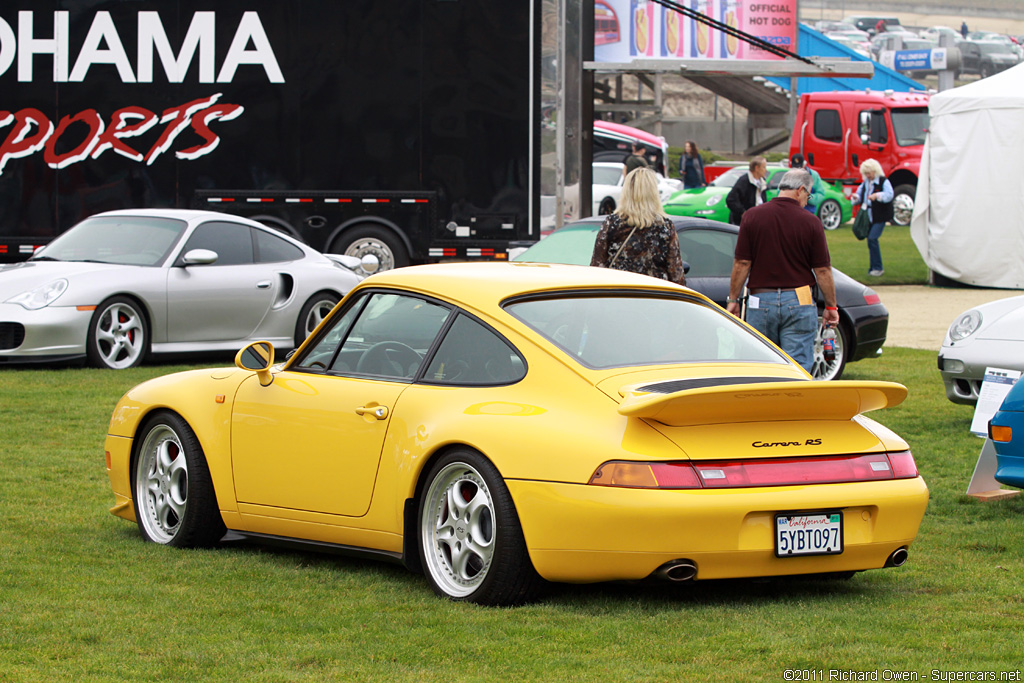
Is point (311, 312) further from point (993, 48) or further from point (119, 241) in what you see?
point (993, 48)

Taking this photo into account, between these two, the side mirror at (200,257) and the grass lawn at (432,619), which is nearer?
the grass lawn at (432,619)

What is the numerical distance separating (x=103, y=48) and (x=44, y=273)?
5859 mm

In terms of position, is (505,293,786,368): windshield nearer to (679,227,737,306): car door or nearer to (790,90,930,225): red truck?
(679,227,737,306): car door

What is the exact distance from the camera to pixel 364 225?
18.3 m

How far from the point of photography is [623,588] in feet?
17.9

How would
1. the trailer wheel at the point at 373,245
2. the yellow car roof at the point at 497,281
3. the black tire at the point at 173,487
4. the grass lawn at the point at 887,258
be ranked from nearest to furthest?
1. the yellow car roof at the point at 497,281
2. the black tire at the point at 173,487
3. the trailer wheel at the point at 373,245
4. the grass lawn at the point at 887,258

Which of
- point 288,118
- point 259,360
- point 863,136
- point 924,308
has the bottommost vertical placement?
point 924,308

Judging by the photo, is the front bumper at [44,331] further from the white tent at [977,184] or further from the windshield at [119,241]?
the white tent at [977,184]

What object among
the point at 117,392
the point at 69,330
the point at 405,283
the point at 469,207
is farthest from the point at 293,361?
the point at 469,207

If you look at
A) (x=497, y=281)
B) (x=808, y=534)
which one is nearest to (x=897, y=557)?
(x=808, y=534)

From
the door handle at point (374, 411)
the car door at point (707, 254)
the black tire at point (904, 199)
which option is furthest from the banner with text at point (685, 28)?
the door handle at point (374, 411)

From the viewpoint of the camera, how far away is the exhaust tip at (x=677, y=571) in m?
4.88

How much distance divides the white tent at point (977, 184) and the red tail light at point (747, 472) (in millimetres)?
17410

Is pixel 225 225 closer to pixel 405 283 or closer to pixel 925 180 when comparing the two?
pixel 405 283
